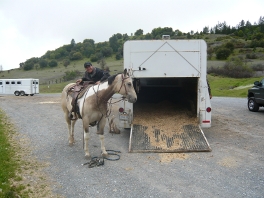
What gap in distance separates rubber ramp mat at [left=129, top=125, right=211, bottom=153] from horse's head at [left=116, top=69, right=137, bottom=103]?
1.73 metres

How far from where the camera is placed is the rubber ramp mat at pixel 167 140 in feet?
23.9

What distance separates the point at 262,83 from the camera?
48.6 feet

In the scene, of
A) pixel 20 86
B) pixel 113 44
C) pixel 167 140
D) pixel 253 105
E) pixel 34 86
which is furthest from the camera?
pixel 113 44

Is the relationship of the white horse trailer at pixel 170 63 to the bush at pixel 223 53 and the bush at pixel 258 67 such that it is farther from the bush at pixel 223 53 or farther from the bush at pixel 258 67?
the bush at pixel 223 53

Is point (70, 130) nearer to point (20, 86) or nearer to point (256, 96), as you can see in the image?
point (256, 96)

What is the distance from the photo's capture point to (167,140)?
778 cm

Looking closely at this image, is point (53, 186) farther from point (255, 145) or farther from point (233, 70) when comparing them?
point (233, 70)

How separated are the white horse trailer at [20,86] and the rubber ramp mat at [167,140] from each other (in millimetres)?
28229

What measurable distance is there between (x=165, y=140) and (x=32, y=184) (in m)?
3.85

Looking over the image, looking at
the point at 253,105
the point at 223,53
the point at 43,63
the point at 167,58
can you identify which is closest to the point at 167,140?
the point at 167,58

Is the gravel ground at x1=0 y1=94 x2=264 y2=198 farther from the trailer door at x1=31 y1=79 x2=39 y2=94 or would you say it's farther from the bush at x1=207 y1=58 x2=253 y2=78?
the bush at x1=207 y1=58 x2=253 y2=78

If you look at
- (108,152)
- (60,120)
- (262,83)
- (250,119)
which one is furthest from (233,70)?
(108,152)

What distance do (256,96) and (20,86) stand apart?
28296mm

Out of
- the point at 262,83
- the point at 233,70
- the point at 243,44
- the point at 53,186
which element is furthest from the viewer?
the point at 243,44
